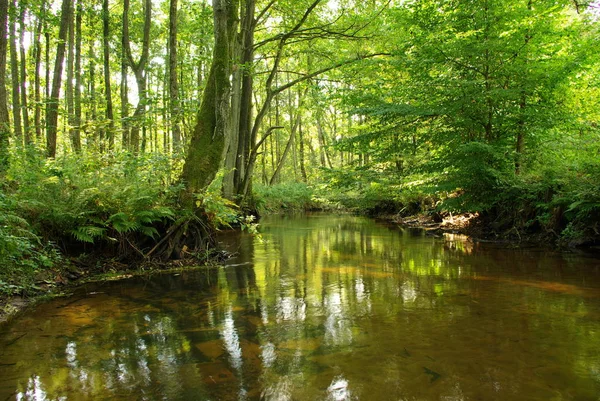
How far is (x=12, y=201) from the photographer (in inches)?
208

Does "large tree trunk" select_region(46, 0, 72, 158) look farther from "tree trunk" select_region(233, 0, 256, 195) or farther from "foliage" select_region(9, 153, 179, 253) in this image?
"tree trunk" select_region(233, 0, 256, 195)

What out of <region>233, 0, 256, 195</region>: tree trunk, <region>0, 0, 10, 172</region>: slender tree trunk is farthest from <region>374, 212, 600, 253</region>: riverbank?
<region>0, 0, 10, 172</region>: slender tree trunk

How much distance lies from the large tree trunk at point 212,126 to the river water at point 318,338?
2.29m

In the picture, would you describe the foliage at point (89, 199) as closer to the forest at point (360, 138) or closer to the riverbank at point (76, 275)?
the forest at point (360, 138)

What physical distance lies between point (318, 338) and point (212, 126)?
19.3 feet

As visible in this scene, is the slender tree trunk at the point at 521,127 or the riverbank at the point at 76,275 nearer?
the riverbank at the point at 76,275

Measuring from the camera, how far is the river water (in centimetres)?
296

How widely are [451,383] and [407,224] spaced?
14.1 metres

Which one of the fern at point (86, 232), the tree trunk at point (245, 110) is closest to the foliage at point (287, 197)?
the tree trunk at point (245, 110)

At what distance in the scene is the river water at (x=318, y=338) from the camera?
296 centimetres

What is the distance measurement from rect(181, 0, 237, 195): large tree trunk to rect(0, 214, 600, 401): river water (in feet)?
7.53

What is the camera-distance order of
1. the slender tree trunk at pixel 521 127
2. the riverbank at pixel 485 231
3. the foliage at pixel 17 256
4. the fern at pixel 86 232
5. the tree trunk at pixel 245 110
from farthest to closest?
the tree trunk at pixel 245 110 < the slender tree trunk at pixel 521 127 < the riverbank at pixel 485 231 < the fern at pixel 86 232 < the foliage at pixel 17 256

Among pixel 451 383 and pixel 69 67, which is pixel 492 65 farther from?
pixel 69 67

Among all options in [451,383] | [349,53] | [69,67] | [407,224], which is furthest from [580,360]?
[69,67]
